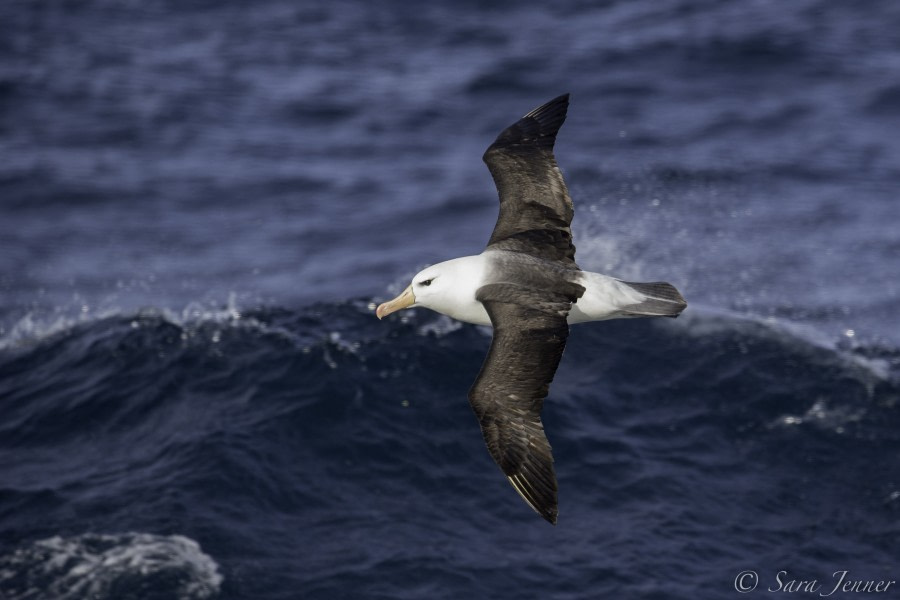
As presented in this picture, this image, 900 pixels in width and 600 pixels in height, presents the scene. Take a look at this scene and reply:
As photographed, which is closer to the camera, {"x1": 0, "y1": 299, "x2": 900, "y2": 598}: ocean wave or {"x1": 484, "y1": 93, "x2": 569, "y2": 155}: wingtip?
{"x1": 484, "y1": 93, "x2": 569, "y2": 155}: wingtip

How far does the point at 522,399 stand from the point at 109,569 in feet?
17.6

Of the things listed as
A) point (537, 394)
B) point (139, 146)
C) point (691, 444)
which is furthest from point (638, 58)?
point (537, 394)

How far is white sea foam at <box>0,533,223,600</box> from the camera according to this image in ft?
43.1

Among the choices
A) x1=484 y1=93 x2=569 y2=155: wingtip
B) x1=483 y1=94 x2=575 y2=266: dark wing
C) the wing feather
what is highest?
x1=484 y1=93 x2=569 y2=155: wingtip


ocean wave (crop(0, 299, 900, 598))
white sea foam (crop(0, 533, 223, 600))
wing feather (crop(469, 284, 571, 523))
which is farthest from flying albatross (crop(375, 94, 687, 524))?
white sea foam (crop(0, 533, 223, 600))

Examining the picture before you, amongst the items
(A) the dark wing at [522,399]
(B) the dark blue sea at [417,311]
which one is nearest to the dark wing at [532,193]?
(A) the dark wing at [522,399]

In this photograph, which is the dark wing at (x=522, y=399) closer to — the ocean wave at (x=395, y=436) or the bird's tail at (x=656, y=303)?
the bird's tail at (x=656, y=303)

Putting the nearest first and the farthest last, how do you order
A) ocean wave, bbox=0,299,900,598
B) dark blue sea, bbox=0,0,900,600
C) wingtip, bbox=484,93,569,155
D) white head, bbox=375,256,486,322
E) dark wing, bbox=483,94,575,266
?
white head, bbox=375,256,486,322 → dark wing, bbox=483,94,575,266 → wingtip, bbox=484,93,569,155 → dark blue sea, bbox=0,0,900,600 → ocean wave, bbox=0,299,900,598

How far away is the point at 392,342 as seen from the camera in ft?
54.7

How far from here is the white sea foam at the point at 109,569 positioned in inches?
517

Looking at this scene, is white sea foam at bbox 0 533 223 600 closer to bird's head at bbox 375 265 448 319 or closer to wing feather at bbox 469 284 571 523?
bird's head at bbox 375 265 448 319

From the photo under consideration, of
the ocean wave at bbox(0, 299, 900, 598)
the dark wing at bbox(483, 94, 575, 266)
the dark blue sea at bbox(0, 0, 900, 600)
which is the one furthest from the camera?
the ocean wave at bbox(0, 299, 900, 598)

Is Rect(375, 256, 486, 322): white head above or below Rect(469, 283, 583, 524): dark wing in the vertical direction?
above

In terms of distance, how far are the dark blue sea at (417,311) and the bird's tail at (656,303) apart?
334 cm
